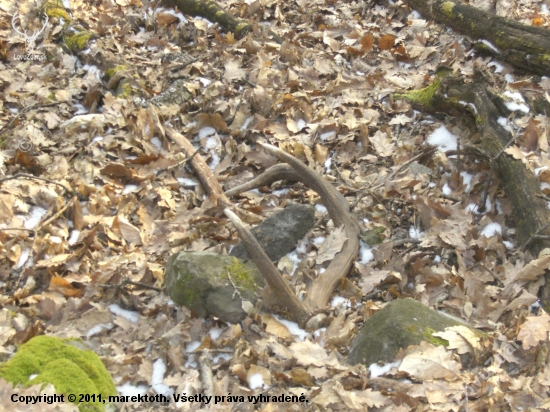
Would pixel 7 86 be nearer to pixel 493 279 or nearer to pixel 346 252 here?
pixel 346 252

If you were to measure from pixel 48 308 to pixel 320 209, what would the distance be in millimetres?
2344

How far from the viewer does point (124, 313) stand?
12.4 ft

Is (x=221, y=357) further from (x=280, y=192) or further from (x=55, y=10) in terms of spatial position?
(x=55, y=10)

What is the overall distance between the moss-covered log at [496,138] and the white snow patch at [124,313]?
2949 millimetres

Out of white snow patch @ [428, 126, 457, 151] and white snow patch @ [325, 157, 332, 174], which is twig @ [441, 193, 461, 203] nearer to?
white snow patch @ [428, 126, 457, 151]

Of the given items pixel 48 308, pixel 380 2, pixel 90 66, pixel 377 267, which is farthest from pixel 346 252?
pixel 380 2

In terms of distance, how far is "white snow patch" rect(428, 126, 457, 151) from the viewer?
4.81 metres

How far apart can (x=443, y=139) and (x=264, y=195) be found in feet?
5.97

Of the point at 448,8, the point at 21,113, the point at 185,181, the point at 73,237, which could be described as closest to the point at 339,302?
the point at 185,181

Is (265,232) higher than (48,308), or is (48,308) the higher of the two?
(265,232)

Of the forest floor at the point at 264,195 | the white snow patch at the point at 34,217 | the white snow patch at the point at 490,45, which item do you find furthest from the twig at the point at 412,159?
the white snow patch at the point at 34,217

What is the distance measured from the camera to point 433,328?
9.75ft

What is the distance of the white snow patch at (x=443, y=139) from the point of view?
4.81 metres

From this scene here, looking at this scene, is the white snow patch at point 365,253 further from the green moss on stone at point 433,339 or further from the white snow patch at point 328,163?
the green moss on stone at point 433,339
